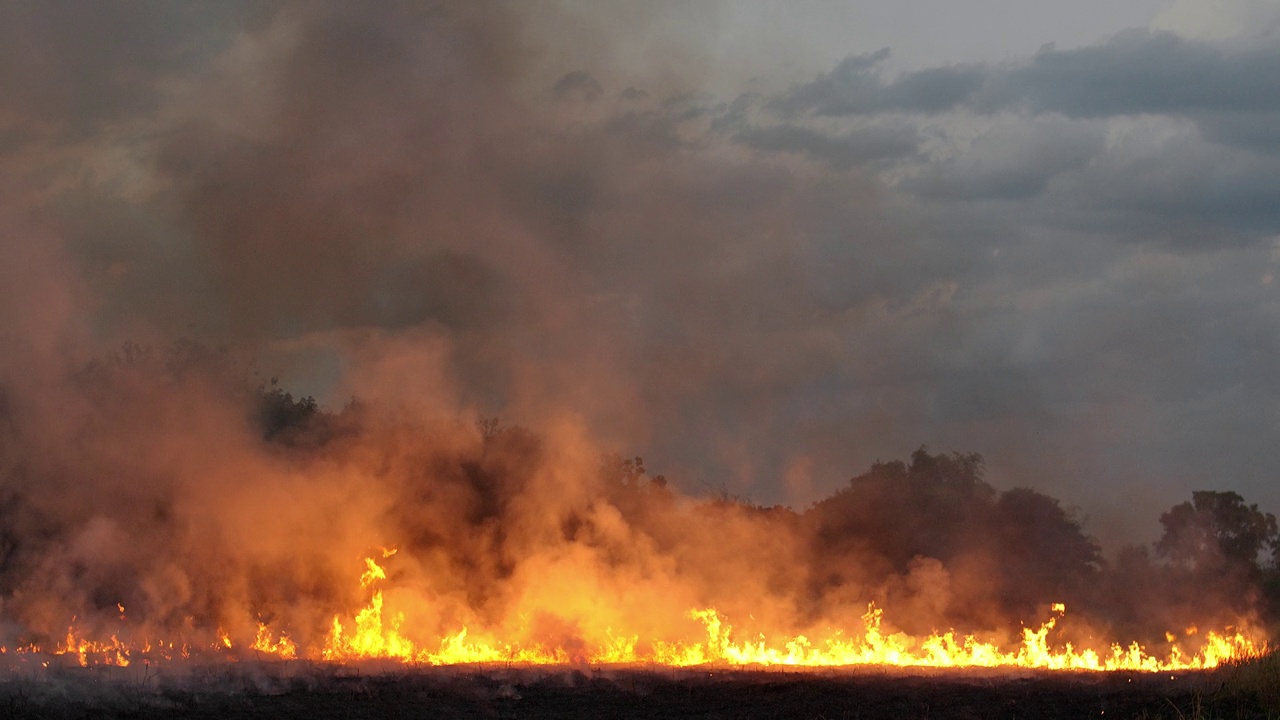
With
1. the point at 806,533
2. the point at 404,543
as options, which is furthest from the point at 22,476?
the point at 806,533

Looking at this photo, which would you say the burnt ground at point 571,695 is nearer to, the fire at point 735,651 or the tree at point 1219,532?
the fire at point 735,651

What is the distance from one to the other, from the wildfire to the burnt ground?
2.57 meters

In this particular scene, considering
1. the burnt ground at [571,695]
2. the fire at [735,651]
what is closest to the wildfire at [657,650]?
the fire at [735,651]

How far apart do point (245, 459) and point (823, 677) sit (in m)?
14.4

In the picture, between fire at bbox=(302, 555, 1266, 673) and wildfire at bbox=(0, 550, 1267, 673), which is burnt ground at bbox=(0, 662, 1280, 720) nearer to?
wildfire at bbox=(0, 550, 1267, 673)

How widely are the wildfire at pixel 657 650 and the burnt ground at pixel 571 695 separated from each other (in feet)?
8.44

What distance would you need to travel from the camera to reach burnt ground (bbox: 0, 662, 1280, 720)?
65.7 feet

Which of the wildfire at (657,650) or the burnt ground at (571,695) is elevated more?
the wildfire at (657,650)

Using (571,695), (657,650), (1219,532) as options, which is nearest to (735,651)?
(657,650)

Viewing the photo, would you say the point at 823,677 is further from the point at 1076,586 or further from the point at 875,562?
the point at 1076,586

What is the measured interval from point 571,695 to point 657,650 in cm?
724

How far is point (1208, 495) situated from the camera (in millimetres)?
56688

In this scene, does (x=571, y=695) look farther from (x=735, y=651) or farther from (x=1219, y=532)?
(x=1219, y=532)

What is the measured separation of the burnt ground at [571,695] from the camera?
20031mm
